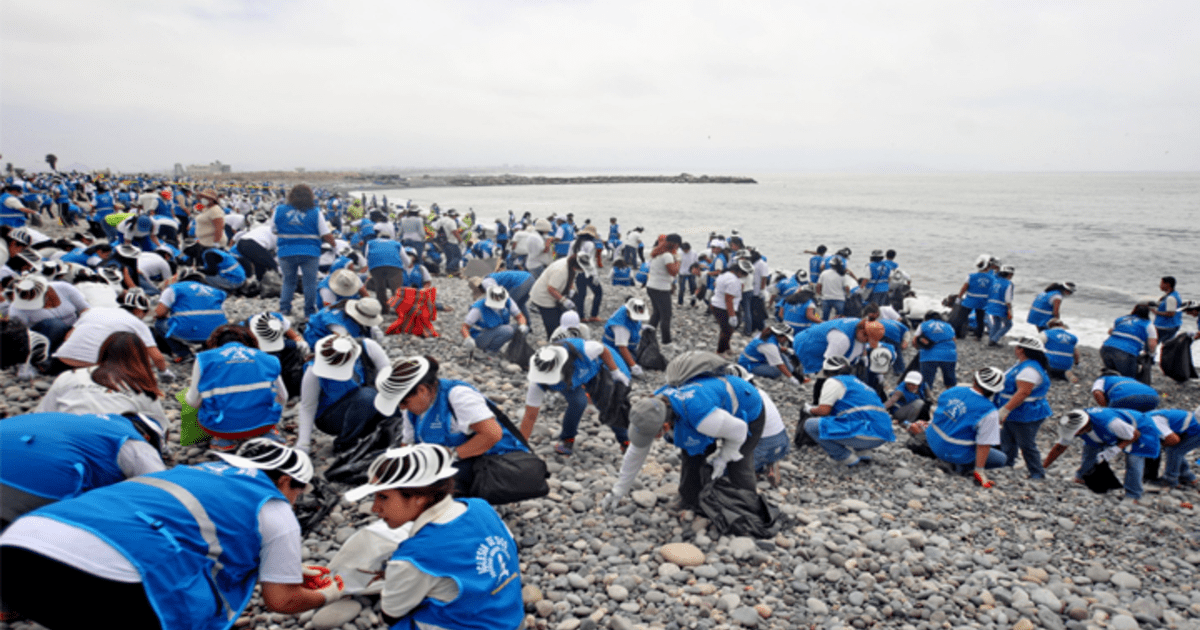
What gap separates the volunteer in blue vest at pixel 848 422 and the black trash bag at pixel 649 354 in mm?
3456

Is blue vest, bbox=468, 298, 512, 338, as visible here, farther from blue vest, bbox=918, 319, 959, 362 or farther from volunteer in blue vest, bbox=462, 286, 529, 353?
blue vest, bbox=918, 319, 959, 362

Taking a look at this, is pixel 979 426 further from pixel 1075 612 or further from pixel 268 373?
pixel 268 373

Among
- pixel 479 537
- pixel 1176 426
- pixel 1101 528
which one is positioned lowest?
pixel 1101 528

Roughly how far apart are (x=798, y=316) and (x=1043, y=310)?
5684mm

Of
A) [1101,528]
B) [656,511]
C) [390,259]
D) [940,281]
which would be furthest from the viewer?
[940,281]

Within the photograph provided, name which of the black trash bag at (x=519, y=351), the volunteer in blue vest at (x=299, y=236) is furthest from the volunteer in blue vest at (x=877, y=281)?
the volunteer in blue vest at (x=299, y=236)

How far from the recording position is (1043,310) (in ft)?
40.5

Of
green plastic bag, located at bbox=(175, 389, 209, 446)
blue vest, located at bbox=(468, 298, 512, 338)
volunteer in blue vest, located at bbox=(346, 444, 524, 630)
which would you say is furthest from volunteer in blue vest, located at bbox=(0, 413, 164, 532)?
blue vest, located at bbox=(468, 298, 512, 338)

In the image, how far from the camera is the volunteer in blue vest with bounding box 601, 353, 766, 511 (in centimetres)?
441

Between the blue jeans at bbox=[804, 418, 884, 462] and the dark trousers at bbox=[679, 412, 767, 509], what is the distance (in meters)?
1.94

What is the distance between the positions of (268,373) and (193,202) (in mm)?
30671

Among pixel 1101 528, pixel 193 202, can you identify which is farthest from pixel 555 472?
pixel 193 202

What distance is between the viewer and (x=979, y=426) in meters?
6.40

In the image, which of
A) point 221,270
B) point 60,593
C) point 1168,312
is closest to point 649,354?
point 221,270
